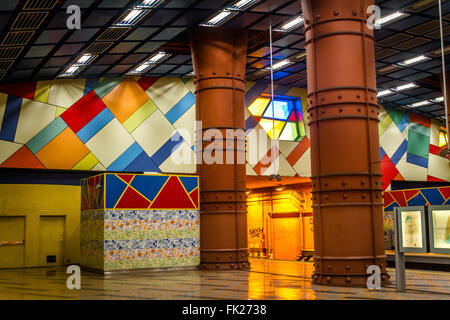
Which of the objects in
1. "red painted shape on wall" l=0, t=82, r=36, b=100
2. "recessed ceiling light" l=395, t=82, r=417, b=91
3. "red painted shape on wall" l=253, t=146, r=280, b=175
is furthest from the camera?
"recessed ceiling light" l=395, t=82, r=417, b=91

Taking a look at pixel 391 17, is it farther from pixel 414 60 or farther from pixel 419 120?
pixel 419 120

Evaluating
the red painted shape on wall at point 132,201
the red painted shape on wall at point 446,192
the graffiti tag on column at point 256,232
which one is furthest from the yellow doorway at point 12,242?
the red painted shape on wall at point 446,192

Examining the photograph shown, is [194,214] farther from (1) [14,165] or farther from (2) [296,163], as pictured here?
(2) [296,163]

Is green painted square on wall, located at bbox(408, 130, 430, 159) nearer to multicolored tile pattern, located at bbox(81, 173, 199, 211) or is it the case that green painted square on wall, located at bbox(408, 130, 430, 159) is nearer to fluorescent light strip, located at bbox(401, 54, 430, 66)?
fluorescent light strip, located at bbox(401, 54, 430, 66)

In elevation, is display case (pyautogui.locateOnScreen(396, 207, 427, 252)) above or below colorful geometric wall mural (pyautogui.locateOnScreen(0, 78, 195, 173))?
below

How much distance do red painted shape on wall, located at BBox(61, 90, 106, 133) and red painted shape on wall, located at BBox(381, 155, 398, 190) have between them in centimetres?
1651

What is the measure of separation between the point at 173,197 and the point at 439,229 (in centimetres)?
941

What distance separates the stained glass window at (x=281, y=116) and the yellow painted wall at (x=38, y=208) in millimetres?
9633

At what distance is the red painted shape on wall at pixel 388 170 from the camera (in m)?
30.8

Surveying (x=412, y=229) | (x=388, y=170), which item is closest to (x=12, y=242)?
(x=412, y=229)

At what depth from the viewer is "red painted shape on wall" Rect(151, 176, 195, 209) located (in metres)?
17.5

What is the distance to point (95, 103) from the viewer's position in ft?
75.0

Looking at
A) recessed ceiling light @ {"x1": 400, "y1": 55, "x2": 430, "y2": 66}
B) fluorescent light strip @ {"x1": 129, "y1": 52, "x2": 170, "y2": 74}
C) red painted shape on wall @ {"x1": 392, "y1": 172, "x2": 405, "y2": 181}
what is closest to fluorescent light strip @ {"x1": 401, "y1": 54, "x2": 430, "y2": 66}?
recessed ceiling light @ {"x1": 400, "y1": 55, "x2": 430, "y2": 66}

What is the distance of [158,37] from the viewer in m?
19.2
